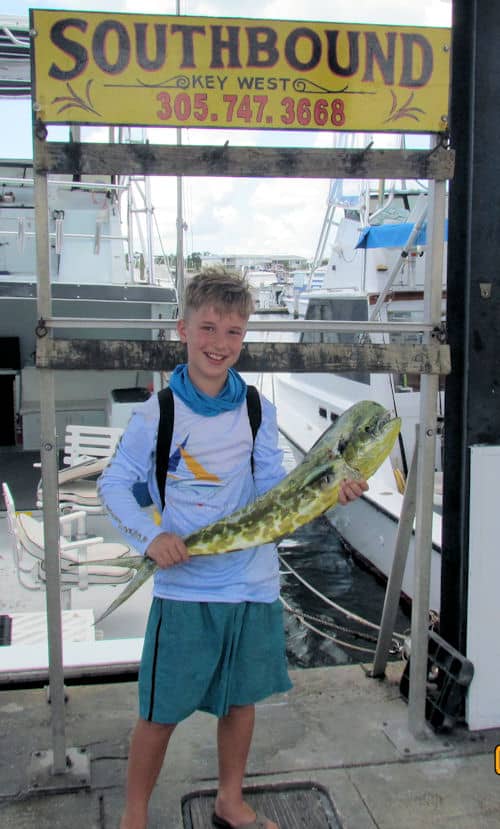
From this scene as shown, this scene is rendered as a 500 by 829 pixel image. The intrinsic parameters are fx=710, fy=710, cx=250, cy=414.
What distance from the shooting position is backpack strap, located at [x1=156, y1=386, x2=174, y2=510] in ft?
6.97

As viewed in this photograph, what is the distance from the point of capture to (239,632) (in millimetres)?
2156

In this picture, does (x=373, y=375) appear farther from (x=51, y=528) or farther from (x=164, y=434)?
(x=164, y=434)

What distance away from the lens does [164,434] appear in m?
2.12

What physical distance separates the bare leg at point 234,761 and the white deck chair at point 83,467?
4682 mm

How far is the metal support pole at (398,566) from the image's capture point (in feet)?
9.90

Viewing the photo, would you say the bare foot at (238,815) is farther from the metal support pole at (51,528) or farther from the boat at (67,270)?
the boat at (67,270)

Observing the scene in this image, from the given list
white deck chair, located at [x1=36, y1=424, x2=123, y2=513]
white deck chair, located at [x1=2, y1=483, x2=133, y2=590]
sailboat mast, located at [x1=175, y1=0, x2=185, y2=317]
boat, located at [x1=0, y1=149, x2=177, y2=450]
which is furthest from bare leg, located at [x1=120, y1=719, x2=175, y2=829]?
boat, located at [x1=0, y1=149, x2=177, y2=450]

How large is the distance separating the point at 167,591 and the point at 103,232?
1000 cm

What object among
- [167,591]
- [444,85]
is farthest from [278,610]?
[444,85]

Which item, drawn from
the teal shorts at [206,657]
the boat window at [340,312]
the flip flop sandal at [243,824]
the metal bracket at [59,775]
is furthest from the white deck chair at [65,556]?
the boat window at [340,312]

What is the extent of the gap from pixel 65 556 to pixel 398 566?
12.0ft

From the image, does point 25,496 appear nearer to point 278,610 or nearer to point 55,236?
point 55,236

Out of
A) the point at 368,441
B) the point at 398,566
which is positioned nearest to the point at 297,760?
the point at 398,566

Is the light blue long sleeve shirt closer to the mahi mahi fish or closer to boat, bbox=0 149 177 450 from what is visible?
the mahi mahi fish
